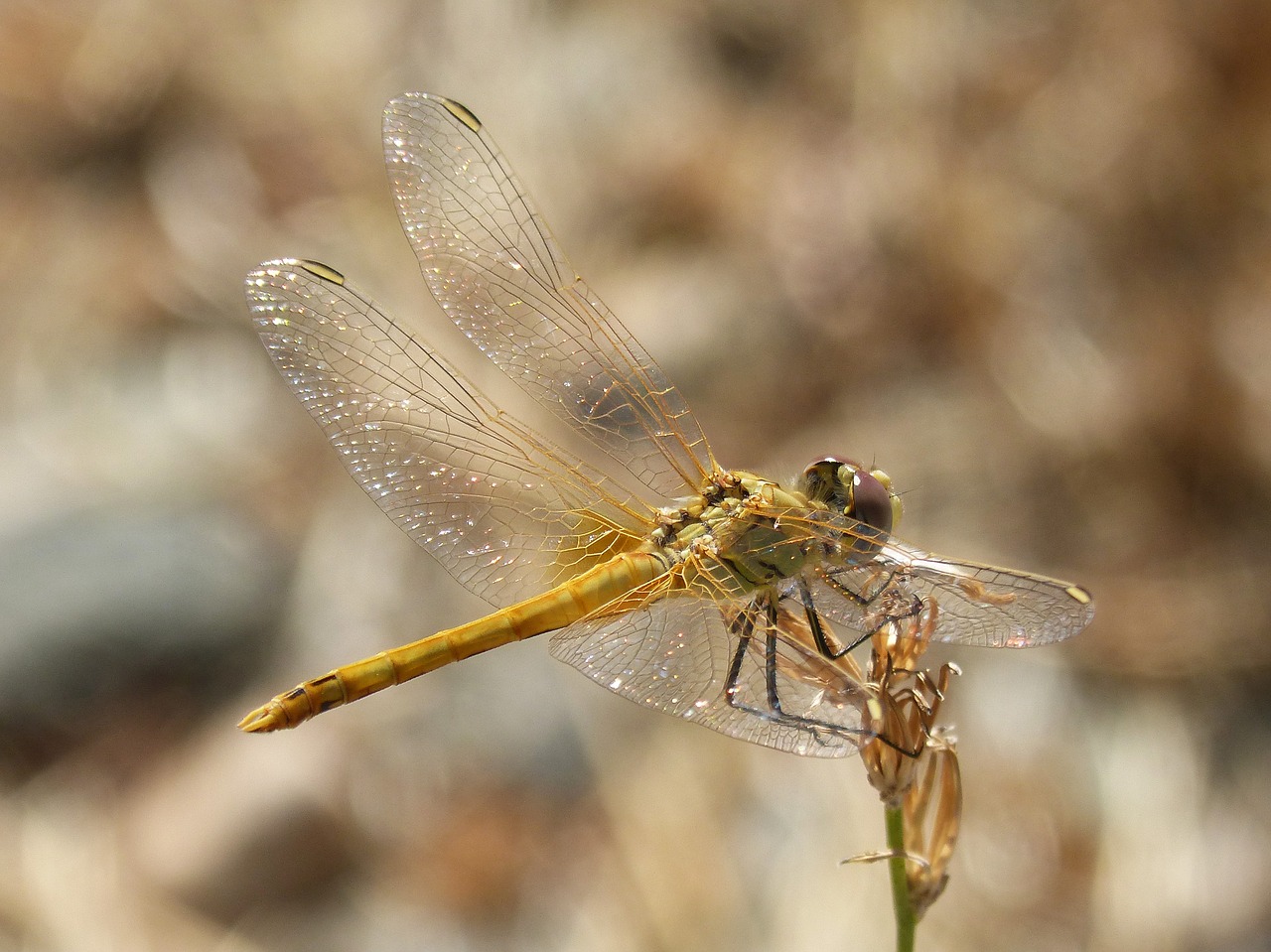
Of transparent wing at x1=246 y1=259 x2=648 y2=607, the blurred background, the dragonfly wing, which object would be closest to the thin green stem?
the dragonfly wing

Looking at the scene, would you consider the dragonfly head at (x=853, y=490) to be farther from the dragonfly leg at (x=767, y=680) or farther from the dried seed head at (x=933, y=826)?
the dried seed head at (x=933, y=826)

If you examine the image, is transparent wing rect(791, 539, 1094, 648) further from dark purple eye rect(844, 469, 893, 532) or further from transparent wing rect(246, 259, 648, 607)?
transparent wing rect(246, 259, 648, 607)

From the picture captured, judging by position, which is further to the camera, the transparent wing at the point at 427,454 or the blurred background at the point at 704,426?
the blurred background at the point at 704,426

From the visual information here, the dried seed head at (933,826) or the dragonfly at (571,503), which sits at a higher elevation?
the dragonfly at (571,503)

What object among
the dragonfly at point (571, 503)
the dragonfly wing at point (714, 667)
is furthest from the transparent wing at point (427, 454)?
the dragonfly wing at point (714, 667)

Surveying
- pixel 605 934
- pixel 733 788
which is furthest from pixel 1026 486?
pixel 605 934

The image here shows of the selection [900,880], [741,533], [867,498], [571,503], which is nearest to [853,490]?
[867,498]

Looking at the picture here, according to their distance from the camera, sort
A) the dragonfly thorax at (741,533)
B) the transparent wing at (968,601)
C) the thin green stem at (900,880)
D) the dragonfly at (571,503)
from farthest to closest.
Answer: the dragonfly thorax at (741,533) → the dragonfly at (571,503) → the transparent wing at (968,601) → the thin green stem at (900,880)
